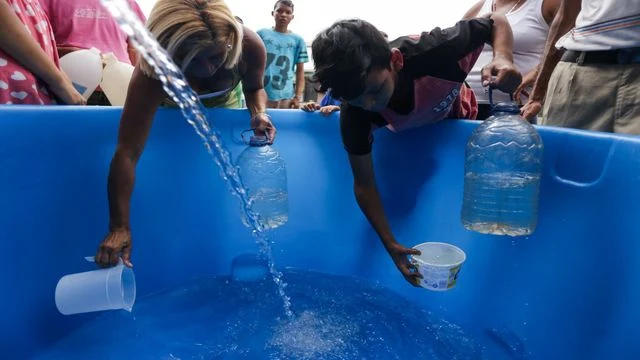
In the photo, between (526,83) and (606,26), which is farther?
(526,83)

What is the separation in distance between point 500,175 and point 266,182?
842mm

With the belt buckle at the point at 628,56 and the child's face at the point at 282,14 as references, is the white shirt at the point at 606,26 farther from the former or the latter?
the child's face at the point at 282,14

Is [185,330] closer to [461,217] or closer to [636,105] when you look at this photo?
[461,217]

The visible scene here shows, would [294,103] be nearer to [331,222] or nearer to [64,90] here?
[331,222]

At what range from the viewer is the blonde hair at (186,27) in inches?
37.9

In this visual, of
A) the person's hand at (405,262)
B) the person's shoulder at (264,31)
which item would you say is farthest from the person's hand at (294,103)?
the person's hand at (405,262)

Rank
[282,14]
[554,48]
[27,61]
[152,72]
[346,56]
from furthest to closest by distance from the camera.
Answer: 1. [282,14]
2. [554,48]
3. [27,61]
4. [152,72]
5. [346,56]

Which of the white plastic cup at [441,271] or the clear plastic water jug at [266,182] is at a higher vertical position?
the white plastic cup at [441,271]

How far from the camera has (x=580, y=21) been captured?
1.24 metres

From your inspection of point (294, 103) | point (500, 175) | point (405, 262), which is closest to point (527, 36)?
point (500, 175)

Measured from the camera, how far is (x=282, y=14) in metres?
2.98

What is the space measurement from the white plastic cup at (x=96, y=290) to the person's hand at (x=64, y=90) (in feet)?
1.91

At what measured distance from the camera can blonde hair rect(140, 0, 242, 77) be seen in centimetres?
96

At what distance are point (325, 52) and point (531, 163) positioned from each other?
56 centimetres
